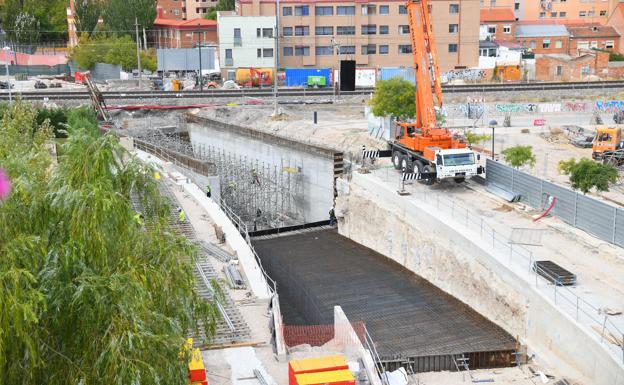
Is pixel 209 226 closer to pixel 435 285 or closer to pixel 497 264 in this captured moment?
pixel 435 285

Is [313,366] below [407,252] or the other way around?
the other way around

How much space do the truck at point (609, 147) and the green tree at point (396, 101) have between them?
11365mm

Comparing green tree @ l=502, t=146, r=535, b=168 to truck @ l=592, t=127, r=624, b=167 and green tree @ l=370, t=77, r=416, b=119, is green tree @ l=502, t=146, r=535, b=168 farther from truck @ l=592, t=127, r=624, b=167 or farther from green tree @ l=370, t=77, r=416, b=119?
green tree @ l=370, t=77, r=416, b=119

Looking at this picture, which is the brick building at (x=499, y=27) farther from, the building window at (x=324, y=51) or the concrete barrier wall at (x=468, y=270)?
the concrete barrier wall at (x=468, y=270)

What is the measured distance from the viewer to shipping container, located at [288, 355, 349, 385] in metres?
15.4

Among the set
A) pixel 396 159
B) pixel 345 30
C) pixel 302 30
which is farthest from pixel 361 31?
pixel 396 159

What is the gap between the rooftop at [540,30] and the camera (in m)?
94.3

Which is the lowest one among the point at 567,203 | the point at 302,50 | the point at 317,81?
the point at 567,203

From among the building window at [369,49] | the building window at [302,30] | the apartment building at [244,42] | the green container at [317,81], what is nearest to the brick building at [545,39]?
the building window at [369,49]

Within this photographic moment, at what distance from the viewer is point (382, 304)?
25922 millimetres

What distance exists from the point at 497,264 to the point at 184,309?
14.7 meters

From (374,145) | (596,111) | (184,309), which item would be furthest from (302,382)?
(596,111)

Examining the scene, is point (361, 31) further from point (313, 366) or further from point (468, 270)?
point (313, 366)

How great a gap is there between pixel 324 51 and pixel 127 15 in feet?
105
